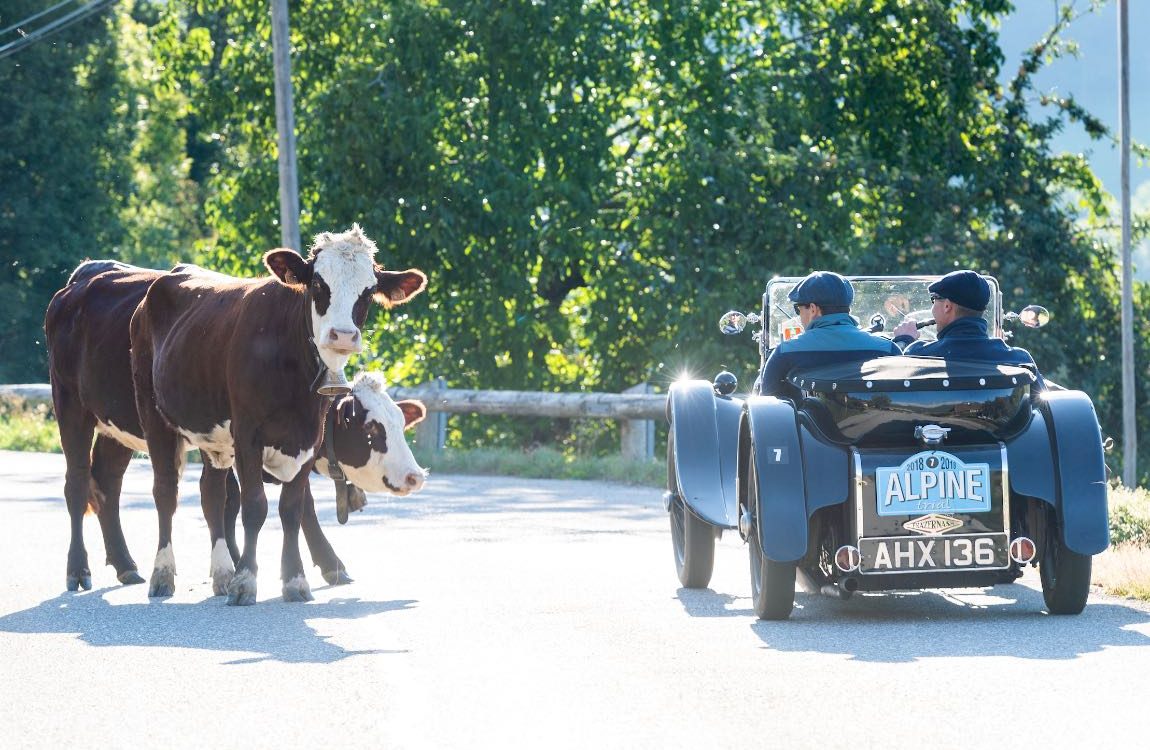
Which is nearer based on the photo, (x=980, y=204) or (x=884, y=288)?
(x=884, y=288)

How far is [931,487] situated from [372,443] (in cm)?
384

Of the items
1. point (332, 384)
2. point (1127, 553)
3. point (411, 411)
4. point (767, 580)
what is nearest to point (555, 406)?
point (411, 411)

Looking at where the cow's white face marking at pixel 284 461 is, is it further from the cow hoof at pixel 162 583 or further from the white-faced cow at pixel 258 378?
the cow hoof at pixel 162 583

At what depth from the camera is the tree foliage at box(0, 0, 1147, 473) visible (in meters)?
27.5

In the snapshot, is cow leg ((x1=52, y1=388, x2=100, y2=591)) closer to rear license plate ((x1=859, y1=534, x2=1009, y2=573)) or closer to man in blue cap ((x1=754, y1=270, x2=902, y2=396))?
man in blue cap ((x1=754, y1=270, x2=902, y2=396))

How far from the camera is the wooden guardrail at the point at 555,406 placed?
2106 cm

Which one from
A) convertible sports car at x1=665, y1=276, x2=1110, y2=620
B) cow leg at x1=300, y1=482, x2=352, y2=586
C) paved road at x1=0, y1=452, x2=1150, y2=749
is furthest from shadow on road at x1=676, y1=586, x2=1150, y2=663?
cow leg at x1=300, y1=482, x2=352, y2=586

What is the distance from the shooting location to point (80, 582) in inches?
449

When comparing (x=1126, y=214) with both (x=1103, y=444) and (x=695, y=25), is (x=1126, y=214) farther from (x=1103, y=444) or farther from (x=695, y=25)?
(x=1103, y=444)

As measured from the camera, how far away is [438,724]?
682 centimetres

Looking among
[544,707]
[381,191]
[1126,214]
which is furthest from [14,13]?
[544,707]

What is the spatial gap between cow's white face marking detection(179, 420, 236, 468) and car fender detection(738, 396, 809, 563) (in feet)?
10.4

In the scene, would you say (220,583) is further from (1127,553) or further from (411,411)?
(1127,553)

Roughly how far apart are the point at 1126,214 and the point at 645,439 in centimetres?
1563
